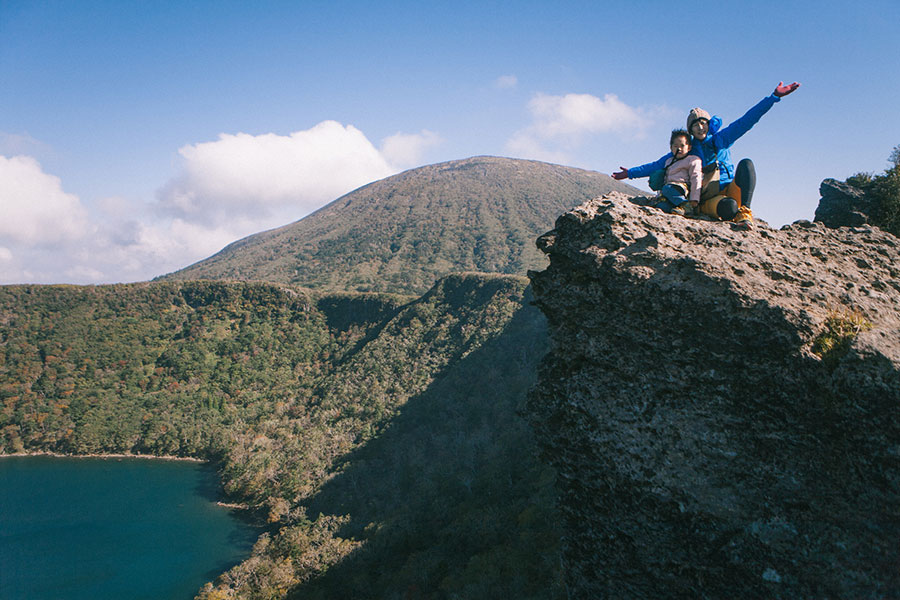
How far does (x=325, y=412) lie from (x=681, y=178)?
76.4 meters

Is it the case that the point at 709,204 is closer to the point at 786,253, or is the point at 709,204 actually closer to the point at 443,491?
the point at 786,253

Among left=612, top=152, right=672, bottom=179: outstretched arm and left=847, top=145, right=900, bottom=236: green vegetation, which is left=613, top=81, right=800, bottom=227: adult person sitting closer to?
left=612, top=152, right=672, bottom=179: outstretched arm

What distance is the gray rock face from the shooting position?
3.75 m

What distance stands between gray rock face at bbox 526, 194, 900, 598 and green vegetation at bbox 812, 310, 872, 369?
2cm

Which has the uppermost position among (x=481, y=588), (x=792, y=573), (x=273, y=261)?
(x=273, y=261)

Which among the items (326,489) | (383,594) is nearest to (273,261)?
(326,489)

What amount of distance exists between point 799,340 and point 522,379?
57713mm

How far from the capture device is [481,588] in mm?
23156

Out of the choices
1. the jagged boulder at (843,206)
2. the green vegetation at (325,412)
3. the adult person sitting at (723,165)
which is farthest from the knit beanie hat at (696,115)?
the green vegetation at (325,412)

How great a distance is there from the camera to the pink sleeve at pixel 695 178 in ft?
18.7

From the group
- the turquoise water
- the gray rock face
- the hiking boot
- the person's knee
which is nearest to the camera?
the gray rock face

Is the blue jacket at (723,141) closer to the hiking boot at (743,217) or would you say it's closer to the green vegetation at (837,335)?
the hiking boot at (743,217)

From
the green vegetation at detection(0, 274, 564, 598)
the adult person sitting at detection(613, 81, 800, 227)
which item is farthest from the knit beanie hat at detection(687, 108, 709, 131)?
the green vegetation at detection(0, 274, 564, 598)

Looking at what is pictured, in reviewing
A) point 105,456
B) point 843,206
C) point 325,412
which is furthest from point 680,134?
point 105,456
